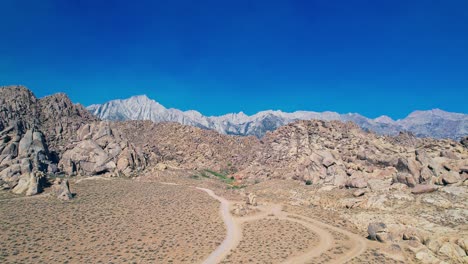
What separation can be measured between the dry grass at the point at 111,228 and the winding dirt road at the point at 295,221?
1.48 meters

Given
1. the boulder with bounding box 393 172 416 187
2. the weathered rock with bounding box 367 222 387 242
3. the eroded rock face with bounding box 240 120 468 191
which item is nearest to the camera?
→ the weathered rock with bounding box 367 222 387 242

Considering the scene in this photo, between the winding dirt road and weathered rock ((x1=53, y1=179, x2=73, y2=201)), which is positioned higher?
weathered rock ((x1=53, y1=179, x2=73, y2=201))

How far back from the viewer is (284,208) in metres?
65.0

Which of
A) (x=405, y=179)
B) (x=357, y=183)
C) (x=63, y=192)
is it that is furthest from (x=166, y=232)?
(x=405, y=179)

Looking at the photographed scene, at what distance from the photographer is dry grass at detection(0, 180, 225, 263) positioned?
135 feet

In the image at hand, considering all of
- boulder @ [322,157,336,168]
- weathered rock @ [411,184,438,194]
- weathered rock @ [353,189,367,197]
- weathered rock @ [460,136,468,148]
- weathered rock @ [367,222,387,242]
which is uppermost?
weathered rock @ [460,136,468,148]

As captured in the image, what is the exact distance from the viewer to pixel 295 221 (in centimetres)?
5572

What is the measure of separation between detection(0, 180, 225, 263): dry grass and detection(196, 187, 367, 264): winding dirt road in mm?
1482

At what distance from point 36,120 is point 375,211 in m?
105

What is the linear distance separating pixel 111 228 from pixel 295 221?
29.8 m

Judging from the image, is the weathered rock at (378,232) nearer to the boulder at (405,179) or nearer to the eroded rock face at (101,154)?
the boulder at (405,179)

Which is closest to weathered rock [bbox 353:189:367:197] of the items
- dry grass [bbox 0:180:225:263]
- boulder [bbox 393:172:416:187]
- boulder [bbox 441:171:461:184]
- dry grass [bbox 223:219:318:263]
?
boulder [bbox 393:172:416:187]

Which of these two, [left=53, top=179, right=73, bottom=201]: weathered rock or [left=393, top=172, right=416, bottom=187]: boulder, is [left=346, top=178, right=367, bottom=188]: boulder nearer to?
[left=393, top=172, right=416, bottom=187]: boulder

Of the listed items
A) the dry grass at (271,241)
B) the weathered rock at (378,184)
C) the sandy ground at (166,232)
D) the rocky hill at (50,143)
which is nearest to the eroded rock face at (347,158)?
the weathered rock at (378,184)
